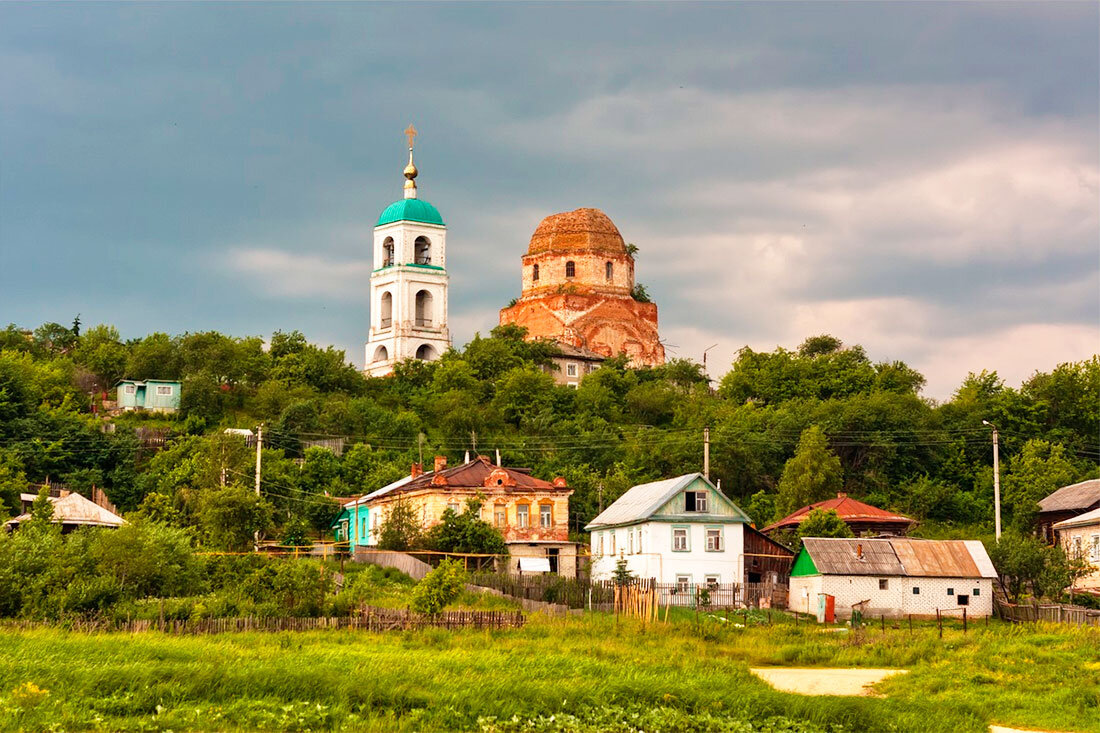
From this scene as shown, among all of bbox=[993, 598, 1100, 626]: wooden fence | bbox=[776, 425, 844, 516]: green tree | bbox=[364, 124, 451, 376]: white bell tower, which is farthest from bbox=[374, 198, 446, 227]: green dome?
bbox=[993, 598, 1100, 626]: wooden fence

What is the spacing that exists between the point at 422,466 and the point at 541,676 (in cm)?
3096

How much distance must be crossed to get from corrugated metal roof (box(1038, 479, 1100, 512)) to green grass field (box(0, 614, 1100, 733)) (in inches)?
792

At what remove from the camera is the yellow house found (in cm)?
4391

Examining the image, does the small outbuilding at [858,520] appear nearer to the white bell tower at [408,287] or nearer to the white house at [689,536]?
the white house at [689,536]

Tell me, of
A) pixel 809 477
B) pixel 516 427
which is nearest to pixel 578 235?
pixel 516 427

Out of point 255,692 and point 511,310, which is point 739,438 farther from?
point 255,692

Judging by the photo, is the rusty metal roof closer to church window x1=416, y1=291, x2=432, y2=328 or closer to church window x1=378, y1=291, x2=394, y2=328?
church window x1=416, y1=291, x2=432, y2=328

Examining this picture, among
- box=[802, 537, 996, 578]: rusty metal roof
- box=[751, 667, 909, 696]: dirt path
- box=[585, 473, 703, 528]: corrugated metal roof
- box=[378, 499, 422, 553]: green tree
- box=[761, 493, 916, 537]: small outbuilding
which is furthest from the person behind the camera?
box=[761, 493, 916, 537]: small outbuilding

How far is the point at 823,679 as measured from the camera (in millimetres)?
25031

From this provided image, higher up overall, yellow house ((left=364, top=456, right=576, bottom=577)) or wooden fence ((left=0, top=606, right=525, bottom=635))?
yellow house ((left=364, top=456, right=576, bottom=577))

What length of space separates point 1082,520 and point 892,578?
953 cm

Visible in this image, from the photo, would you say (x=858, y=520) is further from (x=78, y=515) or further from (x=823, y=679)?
(x=78, y=515)

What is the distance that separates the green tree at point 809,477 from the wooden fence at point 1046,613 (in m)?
11.3

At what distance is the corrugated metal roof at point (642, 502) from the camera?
40.4 meters
